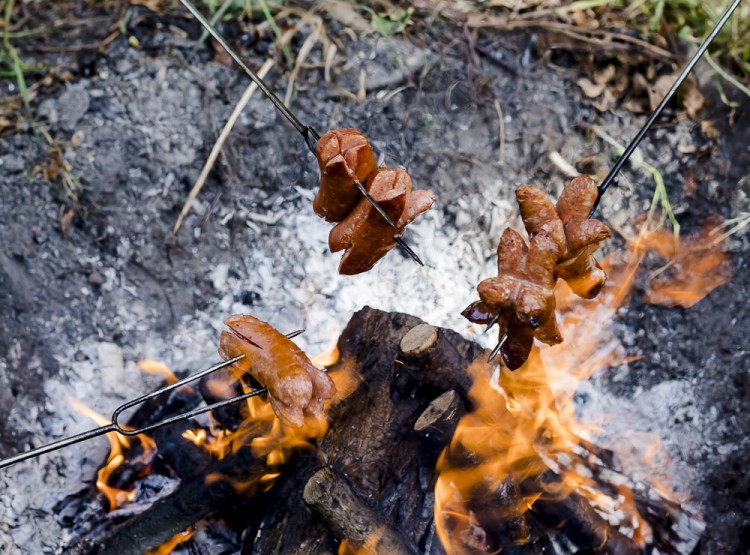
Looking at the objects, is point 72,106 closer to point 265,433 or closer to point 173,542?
point 265,433

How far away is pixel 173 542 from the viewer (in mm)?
Result: 2867

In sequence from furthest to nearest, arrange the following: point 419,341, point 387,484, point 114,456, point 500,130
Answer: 1. point 500,130
2. point 114,456
3. point 387,484
4. point 419,341

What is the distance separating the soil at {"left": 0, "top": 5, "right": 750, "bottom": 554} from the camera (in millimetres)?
3184

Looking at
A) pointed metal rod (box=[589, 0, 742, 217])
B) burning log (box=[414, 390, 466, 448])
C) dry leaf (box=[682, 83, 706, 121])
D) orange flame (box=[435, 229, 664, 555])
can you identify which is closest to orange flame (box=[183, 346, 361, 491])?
burning log (box=[414, 390, 466, 448])

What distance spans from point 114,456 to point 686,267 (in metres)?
2.93

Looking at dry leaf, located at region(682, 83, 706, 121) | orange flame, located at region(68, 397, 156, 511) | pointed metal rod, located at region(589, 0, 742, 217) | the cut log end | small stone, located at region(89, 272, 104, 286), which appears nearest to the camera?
pointed metal rod, located at region(589, 0, 742, 217)

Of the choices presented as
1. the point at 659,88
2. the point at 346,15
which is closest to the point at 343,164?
the point at 346,15

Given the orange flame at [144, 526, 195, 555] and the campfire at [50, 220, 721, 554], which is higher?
the campfire at [50, 220, 721, 554]

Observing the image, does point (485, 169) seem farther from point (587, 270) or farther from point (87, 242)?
point (87, 242)

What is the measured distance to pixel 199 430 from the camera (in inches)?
119

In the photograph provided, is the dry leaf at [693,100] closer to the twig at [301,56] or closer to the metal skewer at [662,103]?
the metal skewer at [662,103]

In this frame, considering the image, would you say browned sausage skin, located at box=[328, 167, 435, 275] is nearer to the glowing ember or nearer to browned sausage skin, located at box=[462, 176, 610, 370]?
browned sausage skin, located at box=[462, 176, 610, 370]

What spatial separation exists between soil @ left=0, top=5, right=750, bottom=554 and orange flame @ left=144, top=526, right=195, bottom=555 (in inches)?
17.1

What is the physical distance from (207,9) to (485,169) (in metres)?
1.86
